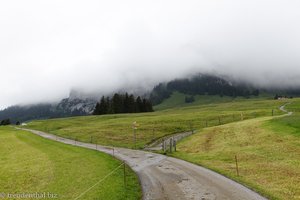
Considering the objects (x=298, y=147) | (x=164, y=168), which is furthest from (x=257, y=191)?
(x=298, y=147)

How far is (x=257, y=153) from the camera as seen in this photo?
50188 millimetres

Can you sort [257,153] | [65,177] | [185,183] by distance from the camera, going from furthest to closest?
[257,153]
[65,177]
[185,183]

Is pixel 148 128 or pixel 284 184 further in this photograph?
pixel 148 128

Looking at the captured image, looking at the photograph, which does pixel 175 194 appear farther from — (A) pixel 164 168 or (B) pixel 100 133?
(B) pixel 100 133

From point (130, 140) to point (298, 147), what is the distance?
43320mm

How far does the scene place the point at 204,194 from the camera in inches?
1145

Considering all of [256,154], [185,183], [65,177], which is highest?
[65,177]

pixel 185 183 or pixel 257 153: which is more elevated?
pixel 257 153

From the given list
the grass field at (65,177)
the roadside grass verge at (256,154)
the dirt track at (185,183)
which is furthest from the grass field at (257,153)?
the grass field at (65,177)

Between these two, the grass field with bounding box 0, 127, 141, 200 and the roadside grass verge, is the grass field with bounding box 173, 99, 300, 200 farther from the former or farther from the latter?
the grass field with bounding box 0, 127, 141, 200

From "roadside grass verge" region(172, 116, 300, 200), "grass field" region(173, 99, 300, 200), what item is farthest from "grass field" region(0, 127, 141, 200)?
"grass field" region(173, 99, 300, 200)

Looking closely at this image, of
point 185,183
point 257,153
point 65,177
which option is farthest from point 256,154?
point 65,177

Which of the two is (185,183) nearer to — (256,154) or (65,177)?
(65,177)

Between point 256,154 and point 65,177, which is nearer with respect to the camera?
point 65,177
